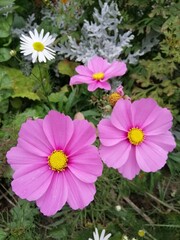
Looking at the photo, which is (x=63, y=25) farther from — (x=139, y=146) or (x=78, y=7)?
(x=139, y=146)

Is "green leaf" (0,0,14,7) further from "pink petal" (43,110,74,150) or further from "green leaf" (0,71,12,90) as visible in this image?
"pink petal" (43,110,74,150)

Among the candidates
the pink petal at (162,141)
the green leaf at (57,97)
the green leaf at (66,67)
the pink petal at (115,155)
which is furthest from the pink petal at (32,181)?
the green leaf at (66,67)

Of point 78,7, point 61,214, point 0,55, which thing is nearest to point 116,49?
point 78,7

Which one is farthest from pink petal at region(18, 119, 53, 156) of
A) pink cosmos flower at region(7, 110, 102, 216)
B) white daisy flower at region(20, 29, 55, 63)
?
white daisy flower at region(20, 29, 55, 63)

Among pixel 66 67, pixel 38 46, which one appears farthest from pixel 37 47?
pixel 66 67

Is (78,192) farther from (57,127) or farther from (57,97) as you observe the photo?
(57,97)
